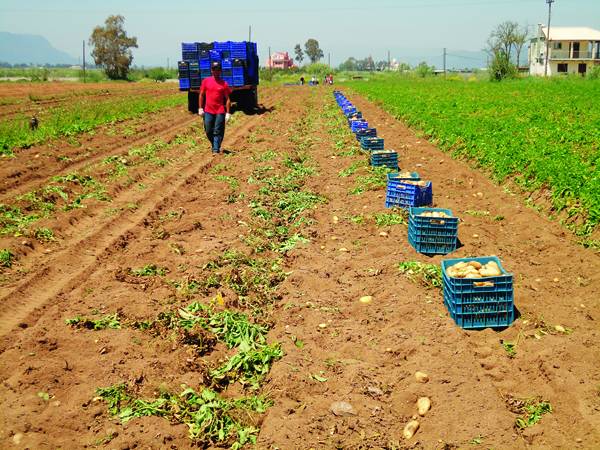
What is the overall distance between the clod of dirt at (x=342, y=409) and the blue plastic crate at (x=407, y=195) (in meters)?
4.87

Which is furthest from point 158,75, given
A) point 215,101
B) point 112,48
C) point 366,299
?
point 366,299

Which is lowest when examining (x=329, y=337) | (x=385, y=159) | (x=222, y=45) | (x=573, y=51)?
(x=329, y=337)

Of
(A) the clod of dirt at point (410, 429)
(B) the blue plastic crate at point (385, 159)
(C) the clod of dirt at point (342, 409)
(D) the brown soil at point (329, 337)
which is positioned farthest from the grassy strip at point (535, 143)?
(C) the clod of dirt at point (342, 409)

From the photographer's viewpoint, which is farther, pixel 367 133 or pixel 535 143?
pixel 367 133

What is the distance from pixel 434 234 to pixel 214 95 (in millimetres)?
7940

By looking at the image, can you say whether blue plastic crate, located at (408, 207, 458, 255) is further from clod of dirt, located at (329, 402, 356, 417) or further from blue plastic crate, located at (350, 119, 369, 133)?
blue plastic crate, located at (350, 119, 369, 133)

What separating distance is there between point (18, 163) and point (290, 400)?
34.3ft

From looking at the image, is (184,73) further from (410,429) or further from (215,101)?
(410,429)

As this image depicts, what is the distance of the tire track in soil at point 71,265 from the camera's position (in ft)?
19.2

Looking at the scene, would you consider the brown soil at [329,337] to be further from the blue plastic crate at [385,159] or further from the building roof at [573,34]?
the building roof at [573,34]

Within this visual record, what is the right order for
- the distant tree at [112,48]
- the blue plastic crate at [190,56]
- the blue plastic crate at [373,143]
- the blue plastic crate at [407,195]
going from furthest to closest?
1. the distant tree at [112,48]
2. the blue plastic crate at [190,56]
3. the blue plastic crate at [373,143]
4. the blue plastic crate at [407,195]

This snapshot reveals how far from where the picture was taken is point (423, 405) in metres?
4.17

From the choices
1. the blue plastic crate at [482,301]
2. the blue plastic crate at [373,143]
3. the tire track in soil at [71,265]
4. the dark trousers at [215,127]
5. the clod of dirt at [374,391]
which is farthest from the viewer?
the dark trousers at [215,127]

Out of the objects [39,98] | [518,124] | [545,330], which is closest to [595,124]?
[518,124]
